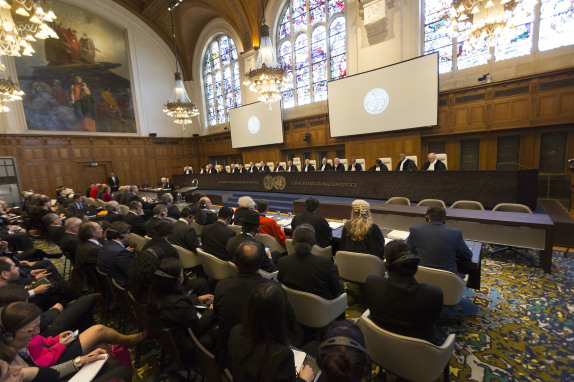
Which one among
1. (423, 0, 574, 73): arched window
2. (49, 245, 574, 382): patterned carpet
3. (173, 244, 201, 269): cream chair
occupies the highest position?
(423, 0, 574, 73): arched window

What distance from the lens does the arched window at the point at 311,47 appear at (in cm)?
974

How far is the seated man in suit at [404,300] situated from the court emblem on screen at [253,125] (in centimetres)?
1168

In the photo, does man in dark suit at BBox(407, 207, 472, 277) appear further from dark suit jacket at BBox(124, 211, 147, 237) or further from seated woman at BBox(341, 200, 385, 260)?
dark suit jacket at BBox(124, 211, 147, 237)

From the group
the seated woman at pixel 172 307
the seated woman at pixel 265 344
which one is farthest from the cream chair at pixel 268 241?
the seated woman at pixel 265 344

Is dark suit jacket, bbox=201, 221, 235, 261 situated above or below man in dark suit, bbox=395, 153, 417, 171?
below

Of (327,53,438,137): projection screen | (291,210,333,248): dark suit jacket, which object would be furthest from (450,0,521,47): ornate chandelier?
(291,210,333,248): dark suit jacket

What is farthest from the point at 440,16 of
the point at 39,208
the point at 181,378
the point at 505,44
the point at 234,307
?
the point at 39,208

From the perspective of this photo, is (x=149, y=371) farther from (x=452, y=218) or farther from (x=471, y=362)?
Result: (x=452, y=218)

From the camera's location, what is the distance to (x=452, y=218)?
3574mm

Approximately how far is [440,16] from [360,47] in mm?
2430

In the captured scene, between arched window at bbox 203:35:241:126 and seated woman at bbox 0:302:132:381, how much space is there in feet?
44.5

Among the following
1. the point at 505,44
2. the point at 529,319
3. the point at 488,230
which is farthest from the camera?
the point at 505,44

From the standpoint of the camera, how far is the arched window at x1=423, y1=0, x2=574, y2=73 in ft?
19.8

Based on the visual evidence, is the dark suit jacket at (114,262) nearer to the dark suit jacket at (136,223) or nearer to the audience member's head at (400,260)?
the dark suit jacket at (136,223)
